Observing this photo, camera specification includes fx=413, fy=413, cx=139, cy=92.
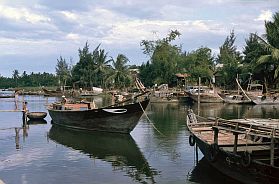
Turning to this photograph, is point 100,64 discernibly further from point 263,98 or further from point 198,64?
point 263,98

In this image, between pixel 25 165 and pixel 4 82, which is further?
pixel 4 82

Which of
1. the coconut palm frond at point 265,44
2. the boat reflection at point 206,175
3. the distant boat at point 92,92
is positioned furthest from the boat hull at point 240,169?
the distant boat at point 92,92

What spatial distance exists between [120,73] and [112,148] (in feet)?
200

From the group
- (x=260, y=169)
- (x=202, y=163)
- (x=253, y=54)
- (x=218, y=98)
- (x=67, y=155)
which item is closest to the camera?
(x=260, y=169)

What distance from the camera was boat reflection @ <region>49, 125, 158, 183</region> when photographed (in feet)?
54.1

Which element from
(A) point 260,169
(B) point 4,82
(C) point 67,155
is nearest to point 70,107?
(C) point 67,155

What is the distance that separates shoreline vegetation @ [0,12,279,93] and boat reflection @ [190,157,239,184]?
132 feet

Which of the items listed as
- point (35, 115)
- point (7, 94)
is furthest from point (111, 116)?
point (7, 94)

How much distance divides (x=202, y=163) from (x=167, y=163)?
4.86ft

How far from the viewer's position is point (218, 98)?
55.8 metres

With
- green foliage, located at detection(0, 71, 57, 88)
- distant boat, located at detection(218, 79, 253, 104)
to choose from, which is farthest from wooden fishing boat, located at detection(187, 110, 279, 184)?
green foliage, located at detection(0, 71, 57, 88)

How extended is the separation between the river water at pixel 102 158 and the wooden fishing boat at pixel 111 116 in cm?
60

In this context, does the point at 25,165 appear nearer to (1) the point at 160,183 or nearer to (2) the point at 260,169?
(1) the point at 160,183

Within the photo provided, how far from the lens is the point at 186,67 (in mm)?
73438
